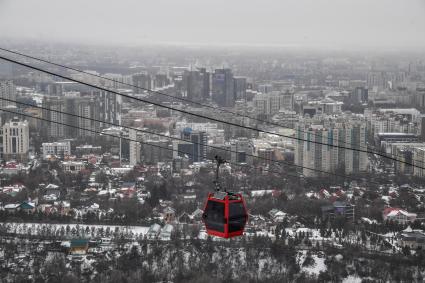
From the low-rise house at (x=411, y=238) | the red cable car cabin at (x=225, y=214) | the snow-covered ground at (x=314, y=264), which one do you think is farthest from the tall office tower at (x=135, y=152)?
the red cable car cabin at (x=225, y=214)

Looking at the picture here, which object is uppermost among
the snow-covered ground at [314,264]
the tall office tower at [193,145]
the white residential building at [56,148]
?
the tall office tower at [193,145]

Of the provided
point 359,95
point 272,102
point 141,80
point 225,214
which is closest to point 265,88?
point 272,102

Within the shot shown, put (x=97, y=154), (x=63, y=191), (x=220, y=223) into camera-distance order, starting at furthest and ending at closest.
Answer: (x=97, y=154) < (x=63, y=191) < (x=220, y=223)

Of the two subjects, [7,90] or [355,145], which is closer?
[355,145]

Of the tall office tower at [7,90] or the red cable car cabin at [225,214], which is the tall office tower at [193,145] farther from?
the red cable car cabin at [225,214]

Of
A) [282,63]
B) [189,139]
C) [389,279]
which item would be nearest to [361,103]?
[282,63]

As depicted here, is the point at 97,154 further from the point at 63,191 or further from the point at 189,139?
the point at 63,191

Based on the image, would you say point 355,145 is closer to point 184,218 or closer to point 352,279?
point 184,218
